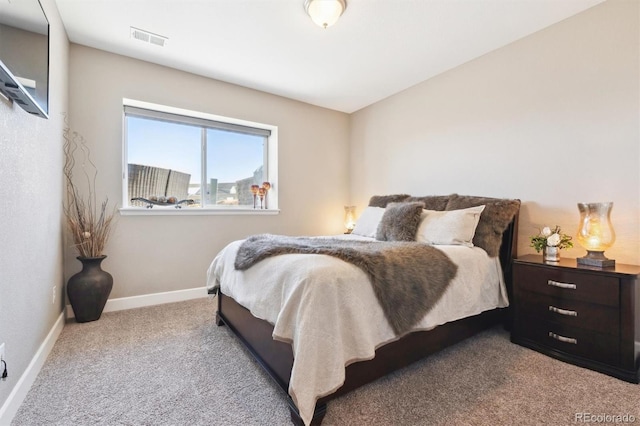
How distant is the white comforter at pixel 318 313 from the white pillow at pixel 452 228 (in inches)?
21.9

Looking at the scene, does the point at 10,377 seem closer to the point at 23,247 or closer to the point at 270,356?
the point at 23,247

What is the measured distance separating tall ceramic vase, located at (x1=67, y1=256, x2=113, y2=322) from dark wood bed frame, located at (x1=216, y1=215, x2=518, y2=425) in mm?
1027

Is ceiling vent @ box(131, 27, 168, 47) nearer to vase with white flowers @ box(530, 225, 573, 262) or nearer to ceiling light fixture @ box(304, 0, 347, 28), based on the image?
ceiling light fixture @ box(304, 0, 347, 28)

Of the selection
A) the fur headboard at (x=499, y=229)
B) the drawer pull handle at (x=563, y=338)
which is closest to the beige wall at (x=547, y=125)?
the fur headboard at (x=499, y=229)

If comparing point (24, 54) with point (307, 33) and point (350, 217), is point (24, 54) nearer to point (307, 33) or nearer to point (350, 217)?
point (307, 33)

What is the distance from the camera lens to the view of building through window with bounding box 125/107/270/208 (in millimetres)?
3109

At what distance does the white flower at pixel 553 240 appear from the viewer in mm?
2072

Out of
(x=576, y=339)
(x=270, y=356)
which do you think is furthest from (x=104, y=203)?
(x=576, y=339)

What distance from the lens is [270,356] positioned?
160 centimetres

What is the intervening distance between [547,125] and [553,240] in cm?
99

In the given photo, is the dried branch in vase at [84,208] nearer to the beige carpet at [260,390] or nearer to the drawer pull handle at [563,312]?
the beige carpet at [260,390]

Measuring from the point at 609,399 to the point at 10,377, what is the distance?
2888mm

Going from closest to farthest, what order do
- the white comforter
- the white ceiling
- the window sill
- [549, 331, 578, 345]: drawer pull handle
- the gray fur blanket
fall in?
the white comforter → the gray fur blanket → [549, 331, 578, 345]: drawer pull handle → the white ceiling → the window sill

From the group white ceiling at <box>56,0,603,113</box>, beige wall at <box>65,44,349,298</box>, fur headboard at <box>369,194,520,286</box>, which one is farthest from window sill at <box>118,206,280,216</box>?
fur headboard at <box>369,194,520,286</box>
